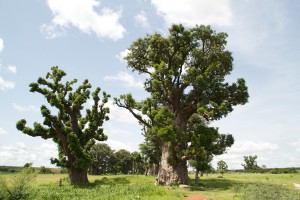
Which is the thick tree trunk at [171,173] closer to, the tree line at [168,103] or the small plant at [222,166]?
the tree line at [168,103]

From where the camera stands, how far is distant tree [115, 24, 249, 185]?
128 ft

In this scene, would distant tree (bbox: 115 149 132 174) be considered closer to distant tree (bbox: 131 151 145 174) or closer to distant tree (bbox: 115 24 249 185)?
distant tree (bbox: 131 151 145 174)

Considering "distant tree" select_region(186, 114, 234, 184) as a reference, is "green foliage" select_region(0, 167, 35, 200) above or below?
below

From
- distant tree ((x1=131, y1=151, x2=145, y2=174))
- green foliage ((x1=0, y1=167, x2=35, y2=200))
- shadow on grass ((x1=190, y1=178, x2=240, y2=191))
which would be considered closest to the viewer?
green foliage ((x1=0, y1=167, x2=35, y2=200))

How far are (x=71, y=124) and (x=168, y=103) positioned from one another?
1322cm

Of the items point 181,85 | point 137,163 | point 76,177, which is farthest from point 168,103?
point 137,163

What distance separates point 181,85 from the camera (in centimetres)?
4250

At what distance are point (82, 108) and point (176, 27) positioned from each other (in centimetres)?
1628

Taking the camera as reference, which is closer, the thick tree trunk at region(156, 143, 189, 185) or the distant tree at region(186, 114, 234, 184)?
the distant tree at region(186, 114, 234, 184)

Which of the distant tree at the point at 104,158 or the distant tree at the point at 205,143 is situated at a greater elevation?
the distant tree at the point at 104,158

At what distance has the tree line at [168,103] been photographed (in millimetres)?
38750

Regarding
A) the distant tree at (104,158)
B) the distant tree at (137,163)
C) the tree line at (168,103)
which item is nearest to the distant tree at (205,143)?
the tree line at (168,103)

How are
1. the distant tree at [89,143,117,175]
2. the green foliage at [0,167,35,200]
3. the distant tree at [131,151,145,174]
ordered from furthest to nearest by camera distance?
the distant tree at [89,143,117,175]
the distant tree at [131,151,145,174]
the green foliage at [0,167,35,200]

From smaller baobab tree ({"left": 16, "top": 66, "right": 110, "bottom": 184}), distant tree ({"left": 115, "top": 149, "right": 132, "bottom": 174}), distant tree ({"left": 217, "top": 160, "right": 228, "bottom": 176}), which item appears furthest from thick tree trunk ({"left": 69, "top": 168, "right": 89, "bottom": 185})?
distant tree ({"left": 115, "top": 149, "right": 132, "bottom": 174})
